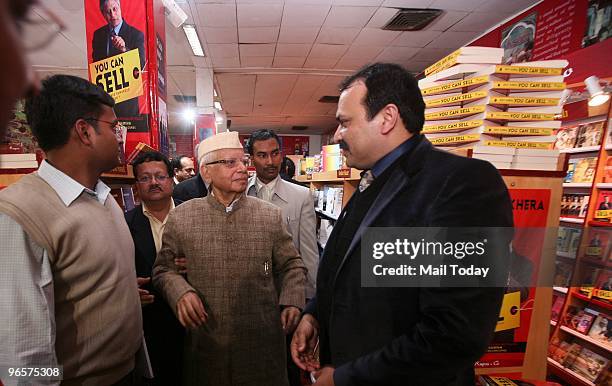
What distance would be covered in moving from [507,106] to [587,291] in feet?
8.29

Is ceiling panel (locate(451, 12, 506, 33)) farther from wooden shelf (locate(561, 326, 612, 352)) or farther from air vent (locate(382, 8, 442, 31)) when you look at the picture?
wooden shelf (locate(561, 326, 612, 352))

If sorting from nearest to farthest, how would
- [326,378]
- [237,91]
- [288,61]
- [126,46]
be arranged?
[326,378] < [126,46] < [288,61] < [237,91]

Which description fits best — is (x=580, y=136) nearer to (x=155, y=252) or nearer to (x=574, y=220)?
(x=574, y=220)

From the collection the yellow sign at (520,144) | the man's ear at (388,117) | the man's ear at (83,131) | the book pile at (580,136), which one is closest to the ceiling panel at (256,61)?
the book pile at (580,136)

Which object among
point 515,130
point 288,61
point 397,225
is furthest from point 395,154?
point 288,61

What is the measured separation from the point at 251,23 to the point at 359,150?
4398mm

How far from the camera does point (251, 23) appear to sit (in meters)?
4.76

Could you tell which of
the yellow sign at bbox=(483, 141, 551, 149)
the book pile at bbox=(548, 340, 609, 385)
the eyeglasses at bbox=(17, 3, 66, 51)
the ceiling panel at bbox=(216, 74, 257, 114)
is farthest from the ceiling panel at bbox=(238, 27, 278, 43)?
the book pile at bbox=(548, 340, 609, 385)

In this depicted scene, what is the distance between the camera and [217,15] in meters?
4.53

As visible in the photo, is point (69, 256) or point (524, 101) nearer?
point (69, 256)

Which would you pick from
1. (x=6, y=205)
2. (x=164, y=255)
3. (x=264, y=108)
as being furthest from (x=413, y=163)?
(x=264, y=108)

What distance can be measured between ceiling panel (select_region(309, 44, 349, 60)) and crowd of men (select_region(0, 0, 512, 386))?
4.63 meters

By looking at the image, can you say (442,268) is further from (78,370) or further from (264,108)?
(264,108)

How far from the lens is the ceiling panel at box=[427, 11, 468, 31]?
4.39 meters
